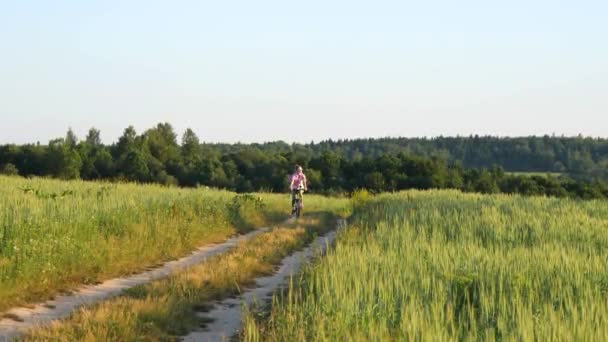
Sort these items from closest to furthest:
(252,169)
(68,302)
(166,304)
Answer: (166,304)
(68,302)
(252,169)

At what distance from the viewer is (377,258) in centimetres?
907

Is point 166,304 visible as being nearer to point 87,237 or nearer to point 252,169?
point 87,237

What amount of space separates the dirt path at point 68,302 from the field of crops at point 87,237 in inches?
13.5

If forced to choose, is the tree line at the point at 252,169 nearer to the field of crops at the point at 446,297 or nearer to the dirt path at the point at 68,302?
the dirt path at the point at 68,302

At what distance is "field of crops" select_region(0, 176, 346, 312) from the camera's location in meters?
10.7

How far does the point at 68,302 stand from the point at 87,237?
3.86 m

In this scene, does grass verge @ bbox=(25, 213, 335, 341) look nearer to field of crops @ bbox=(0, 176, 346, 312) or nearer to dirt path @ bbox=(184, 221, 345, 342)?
dirt path @ bbox=(184, 221, 345, 342)

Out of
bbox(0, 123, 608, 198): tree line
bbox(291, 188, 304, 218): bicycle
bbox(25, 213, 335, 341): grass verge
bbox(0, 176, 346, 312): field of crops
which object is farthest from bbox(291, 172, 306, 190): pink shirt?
bbox(0, 123, 608, 198): tree line

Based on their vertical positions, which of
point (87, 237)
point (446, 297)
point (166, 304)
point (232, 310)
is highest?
point (446, 297)

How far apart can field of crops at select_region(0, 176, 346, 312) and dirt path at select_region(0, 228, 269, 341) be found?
34 centimetres

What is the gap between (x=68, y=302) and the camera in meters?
9.93

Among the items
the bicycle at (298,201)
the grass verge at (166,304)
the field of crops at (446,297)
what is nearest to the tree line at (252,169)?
the bicycle at (298,201)

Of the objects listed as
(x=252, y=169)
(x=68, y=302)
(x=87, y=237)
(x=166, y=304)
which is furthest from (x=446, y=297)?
(x=252, y=169)

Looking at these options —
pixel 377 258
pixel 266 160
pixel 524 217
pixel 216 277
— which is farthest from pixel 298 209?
pixel 266 160
